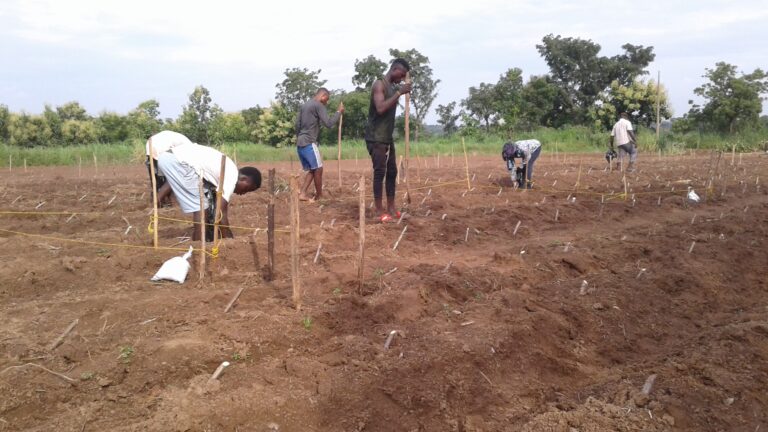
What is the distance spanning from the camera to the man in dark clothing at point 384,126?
19.0 feet

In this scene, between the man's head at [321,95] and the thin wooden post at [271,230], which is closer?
the thin wooden post at [271,230]

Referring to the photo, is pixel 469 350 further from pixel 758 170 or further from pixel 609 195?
pixel 758 170

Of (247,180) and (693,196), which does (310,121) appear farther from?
(693,196)

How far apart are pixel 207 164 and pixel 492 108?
84.3 feet

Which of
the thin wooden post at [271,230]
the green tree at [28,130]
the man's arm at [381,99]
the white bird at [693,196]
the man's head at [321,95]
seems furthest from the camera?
the green tree at [28,130]

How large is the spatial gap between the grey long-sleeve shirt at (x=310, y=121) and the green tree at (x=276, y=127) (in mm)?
15126

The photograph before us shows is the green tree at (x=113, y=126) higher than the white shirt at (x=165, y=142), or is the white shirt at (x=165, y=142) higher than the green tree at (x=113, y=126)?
the green tree at (x=113, y=126)

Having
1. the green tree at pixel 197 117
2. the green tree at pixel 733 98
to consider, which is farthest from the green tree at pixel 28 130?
the green tree at pixel 733 98

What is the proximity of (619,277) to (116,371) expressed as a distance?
379 cm

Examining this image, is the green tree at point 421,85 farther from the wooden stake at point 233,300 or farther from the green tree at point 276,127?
the wooden stake at point 233,300

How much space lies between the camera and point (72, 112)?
22391mm

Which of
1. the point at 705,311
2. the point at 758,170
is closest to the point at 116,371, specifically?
the point at 705,311

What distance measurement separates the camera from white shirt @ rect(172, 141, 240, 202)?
184 inches

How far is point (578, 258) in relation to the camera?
5.05 m
